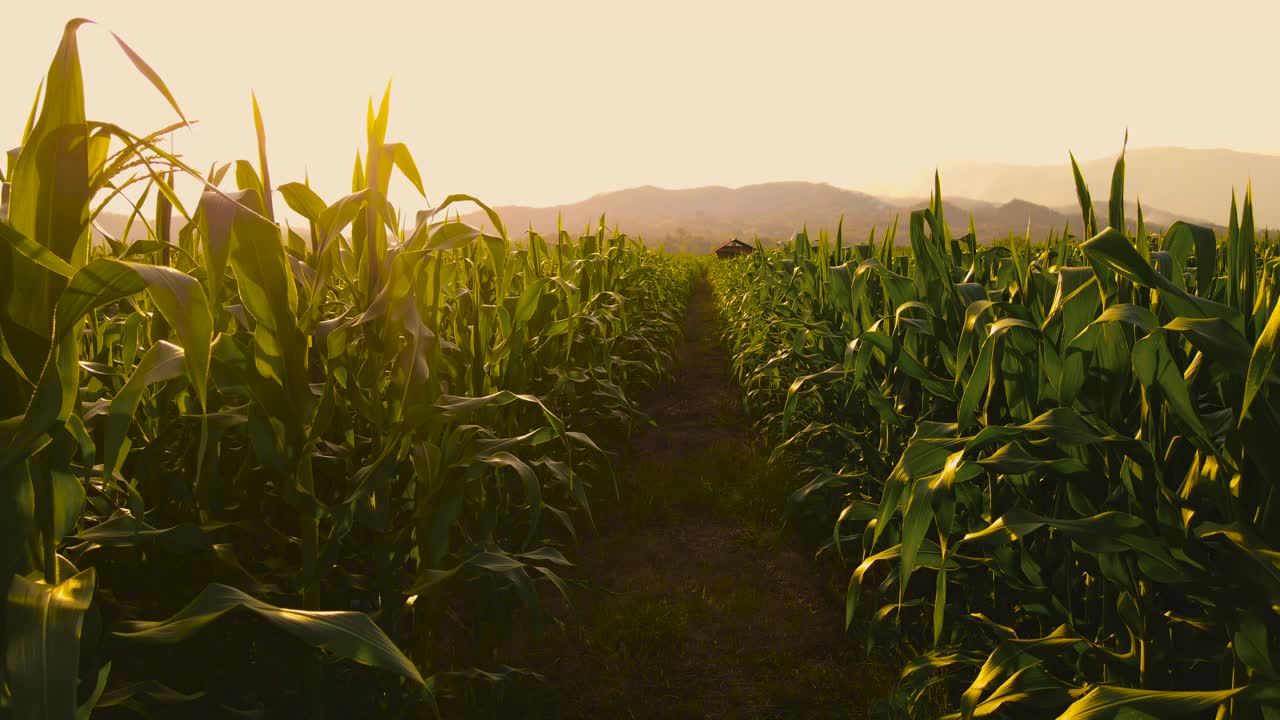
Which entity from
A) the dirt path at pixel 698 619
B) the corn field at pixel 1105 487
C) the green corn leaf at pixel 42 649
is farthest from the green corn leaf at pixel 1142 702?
the green corn leaf at pixel 42 649

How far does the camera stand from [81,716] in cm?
90

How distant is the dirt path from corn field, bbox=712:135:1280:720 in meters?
0.34

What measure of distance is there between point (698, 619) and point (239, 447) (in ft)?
5.52

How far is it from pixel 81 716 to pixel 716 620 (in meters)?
1.98

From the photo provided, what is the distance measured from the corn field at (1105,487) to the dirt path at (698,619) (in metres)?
0.34

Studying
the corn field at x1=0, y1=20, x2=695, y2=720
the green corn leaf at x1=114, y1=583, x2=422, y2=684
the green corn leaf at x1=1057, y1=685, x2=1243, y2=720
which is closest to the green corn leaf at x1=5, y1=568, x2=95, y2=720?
the corn field at x1=0, y1=20, x2=695, y2=720

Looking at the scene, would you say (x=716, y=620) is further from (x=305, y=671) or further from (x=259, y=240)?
(x=259, y=240)

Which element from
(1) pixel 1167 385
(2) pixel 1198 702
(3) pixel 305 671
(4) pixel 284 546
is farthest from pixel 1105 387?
(4) pixel 284 546

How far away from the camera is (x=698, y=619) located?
8.27 feet

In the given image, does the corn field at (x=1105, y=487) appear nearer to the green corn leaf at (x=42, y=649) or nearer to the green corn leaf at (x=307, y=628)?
the green corn leaf at (x=307, y=628)

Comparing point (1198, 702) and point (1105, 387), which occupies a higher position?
point (1105, 387)

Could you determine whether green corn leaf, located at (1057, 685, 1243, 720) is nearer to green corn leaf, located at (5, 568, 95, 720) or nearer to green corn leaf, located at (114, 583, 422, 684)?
green corn leaf, located at (114, 583, 422, 684)

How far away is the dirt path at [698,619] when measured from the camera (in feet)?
6.80

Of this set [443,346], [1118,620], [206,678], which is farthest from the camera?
[443,346]
